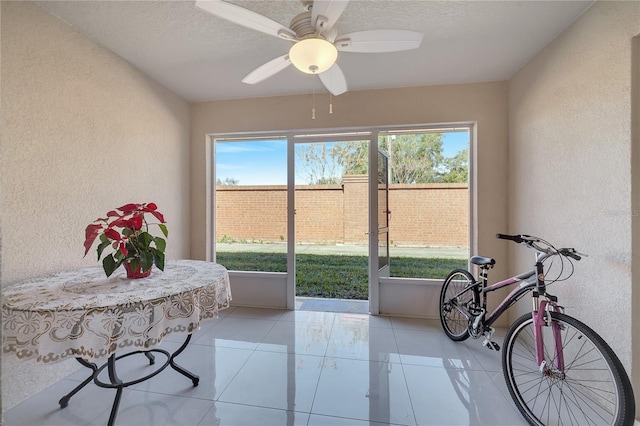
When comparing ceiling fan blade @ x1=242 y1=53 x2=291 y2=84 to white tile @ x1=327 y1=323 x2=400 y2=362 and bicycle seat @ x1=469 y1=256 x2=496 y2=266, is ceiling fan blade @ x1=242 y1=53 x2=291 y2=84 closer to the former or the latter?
bicycle seat @ x1=469 y1=256 x2=496 y2=266

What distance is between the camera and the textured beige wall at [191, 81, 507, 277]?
8.99 ft

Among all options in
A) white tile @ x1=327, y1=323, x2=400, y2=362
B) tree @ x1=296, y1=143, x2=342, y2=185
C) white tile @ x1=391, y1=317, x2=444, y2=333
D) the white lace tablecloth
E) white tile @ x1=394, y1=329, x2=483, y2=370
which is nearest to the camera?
A: the white lace tablecloth

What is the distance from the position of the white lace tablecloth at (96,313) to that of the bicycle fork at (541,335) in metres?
1.89

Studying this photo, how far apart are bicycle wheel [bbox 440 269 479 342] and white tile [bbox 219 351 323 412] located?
4.05 feet

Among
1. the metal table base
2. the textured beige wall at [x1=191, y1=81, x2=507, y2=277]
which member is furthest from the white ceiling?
the metal table base

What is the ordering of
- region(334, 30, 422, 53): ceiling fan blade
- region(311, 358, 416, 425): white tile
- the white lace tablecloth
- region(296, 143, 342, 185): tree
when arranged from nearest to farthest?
the white lace tablecloth → region(334, 30, 422, 53): ceiling fan blade → region(311, 358, 416, 425): white tile → region(296, 143, 342, 185): tree

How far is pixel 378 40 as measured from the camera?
4.94 feet

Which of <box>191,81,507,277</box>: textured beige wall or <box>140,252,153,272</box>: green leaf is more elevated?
<box>191,81,507,277</box>: textured beige wall

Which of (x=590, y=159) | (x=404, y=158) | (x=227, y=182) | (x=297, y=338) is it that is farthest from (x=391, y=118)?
(x=297, y=338)

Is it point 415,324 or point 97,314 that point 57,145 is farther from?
point 415,324

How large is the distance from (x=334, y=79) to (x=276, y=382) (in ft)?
6.86

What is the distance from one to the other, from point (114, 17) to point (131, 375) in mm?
2470

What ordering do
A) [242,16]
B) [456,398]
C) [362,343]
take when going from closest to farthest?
1. [242,16]
2. [456,398]
3. [362,343]

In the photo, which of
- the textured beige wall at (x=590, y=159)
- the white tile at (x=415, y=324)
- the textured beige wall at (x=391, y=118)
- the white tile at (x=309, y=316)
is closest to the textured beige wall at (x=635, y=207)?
the textured beige wall at (x=590, y=159)
